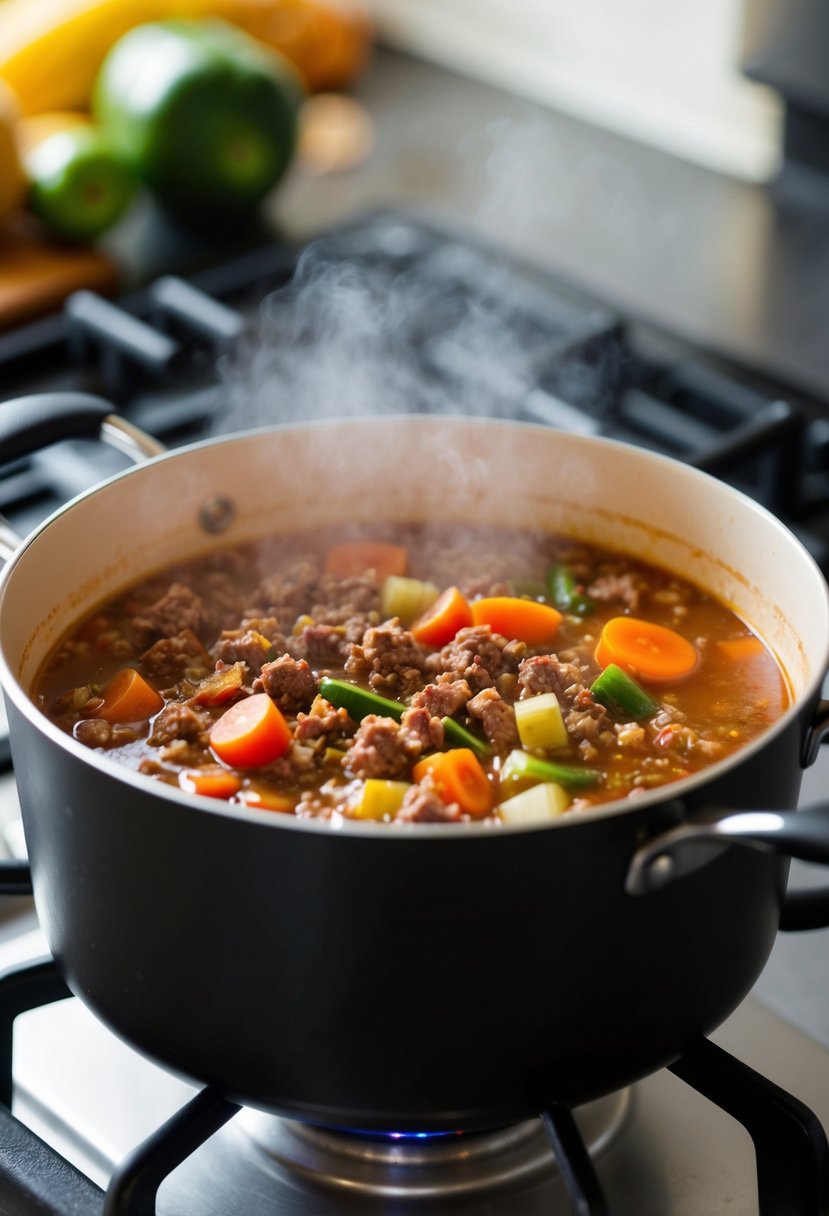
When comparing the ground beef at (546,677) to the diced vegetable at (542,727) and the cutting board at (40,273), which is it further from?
the cutting board at (40,273)

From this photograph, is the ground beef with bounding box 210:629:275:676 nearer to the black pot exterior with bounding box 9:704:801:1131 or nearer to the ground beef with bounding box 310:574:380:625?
the ground beef with bounding box 310:574:380:625

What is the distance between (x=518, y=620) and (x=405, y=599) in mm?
105

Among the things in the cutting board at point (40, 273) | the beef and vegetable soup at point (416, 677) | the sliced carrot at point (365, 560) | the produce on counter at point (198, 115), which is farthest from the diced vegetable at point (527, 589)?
the produce on counter at point (198, 115)

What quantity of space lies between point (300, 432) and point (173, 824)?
546mm

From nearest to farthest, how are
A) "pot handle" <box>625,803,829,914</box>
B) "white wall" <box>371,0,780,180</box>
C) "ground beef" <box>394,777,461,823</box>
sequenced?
"pot handle" <box>625,803,829,914</box> < "ground beef" <box>394,777,461,823</box> < "white wall" <box>371,0,780,180</box>

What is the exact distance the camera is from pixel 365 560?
1386 mm

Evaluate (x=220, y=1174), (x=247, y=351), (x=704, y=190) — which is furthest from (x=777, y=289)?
(x=220, y=1174)

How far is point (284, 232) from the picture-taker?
2.43 metres

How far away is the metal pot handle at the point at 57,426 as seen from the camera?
3.96ft

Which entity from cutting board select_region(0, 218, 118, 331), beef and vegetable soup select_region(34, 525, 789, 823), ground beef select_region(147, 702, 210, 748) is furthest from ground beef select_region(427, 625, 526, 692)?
cutting board select_region(0, 218, 118, 331)

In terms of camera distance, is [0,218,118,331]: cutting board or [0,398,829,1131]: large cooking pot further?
[0,218,118,331]: cutting board

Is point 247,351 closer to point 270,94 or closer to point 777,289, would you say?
point 270,94

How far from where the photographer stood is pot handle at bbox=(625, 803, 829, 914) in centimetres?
75

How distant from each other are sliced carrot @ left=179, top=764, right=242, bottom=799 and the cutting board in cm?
127
